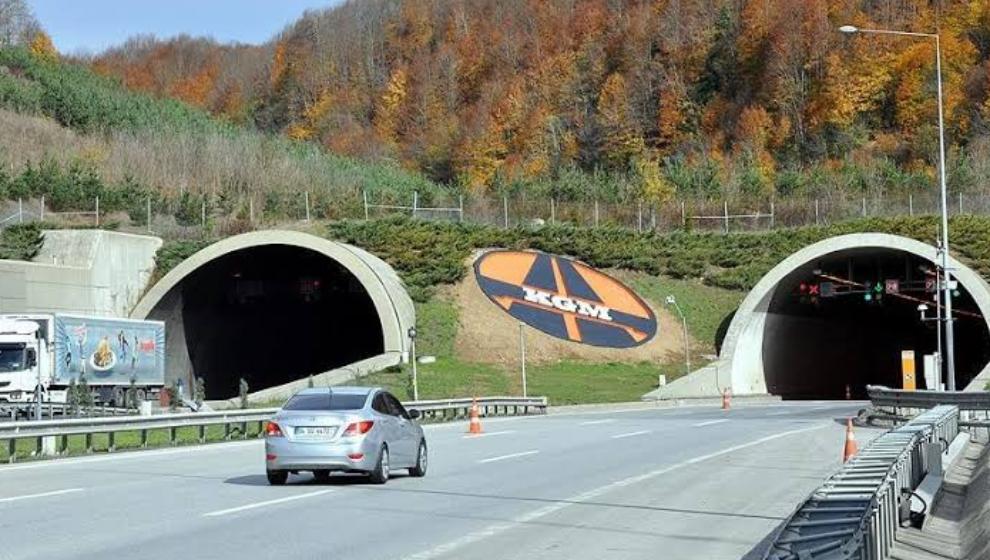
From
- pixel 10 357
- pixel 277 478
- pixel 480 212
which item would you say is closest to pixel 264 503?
pixel 277 478

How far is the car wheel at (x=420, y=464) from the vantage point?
21.2 m

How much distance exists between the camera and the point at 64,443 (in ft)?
90.9

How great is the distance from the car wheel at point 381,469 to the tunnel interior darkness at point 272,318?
41.2 m

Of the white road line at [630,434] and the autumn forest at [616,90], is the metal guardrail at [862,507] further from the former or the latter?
the autumn forest at [616,90]

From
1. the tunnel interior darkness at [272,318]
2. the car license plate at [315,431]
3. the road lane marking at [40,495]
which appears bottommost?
the road lane marking at [40,495]

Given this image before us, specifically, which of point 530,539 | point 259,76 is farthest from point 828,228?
point 259,76

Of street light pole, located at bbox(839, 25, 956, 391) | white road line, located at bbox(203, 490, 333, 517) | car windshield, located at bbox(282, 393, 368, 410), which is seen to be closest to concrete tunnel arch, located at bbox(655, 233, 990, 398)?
street light pole, located at bbox(839, 25, 956, 391)

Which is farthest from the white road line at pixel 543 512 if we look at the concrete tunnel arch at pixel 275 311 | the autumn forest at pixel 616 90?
the autumn forest at pixel 616 90

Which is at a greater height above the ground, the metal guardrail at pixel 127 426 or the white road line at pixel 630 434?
the metal guardrail at pixel 127 426

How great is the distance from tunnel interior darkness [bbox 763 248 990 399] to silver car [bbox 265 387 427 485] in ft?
139

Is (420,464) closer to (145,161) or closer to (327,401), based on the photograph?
(327,401)

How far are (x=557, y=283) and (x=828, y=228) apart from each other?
15.6 m

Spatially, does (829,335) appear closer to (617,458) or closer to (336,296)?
(336,296)

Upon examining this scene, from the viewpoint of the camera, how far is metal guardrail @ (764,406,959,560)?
8086 millimetres
